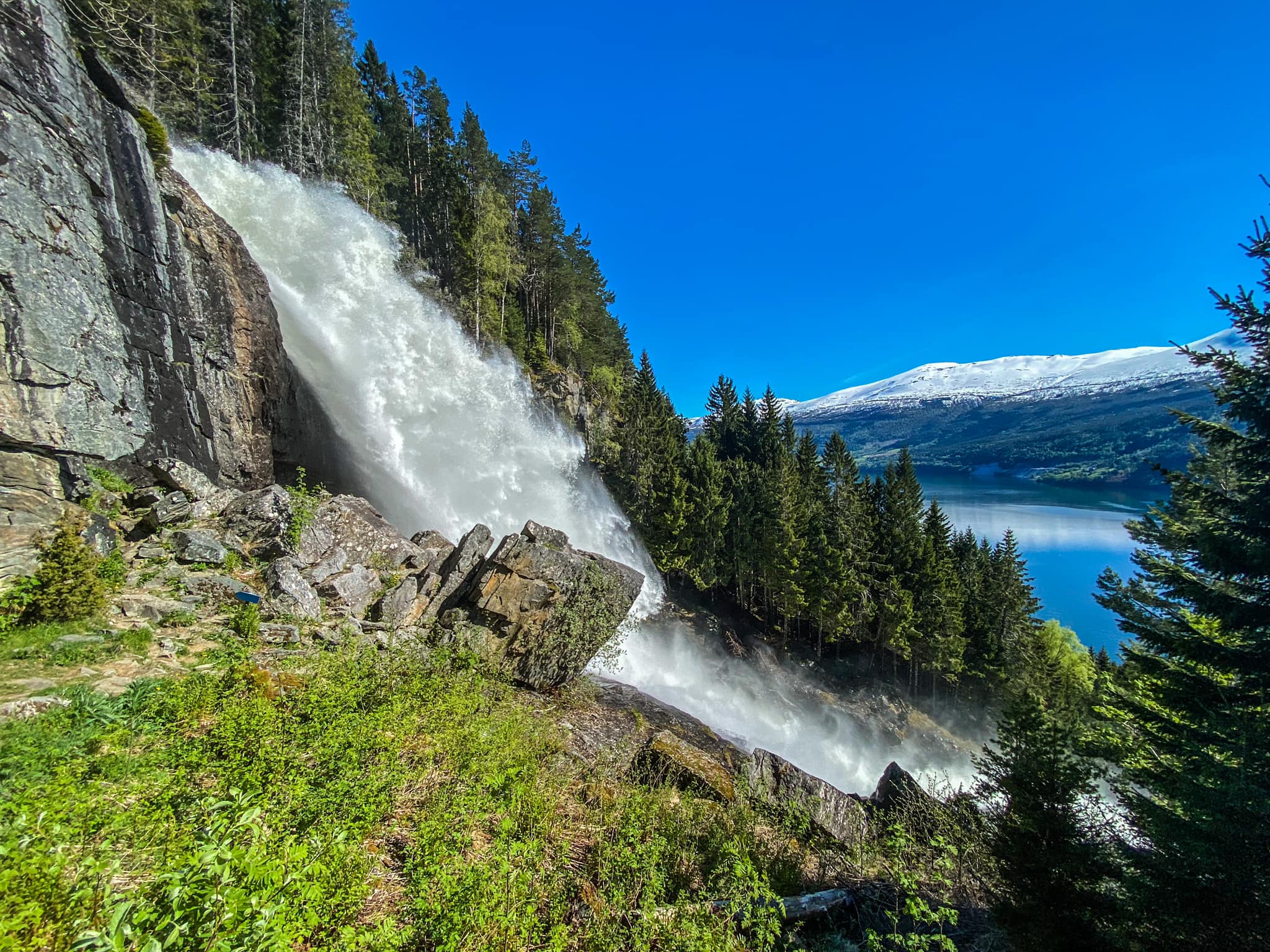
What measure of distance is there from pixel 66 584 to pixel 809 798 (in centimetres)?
1264

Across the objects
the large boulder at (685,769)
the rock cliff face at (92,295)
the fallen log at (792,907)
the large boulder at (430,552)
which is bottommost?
the large boulder at (685,769)

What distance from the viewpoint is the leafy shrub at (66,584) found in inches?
253

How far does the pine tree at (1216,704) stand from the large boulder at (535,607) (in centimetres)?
954

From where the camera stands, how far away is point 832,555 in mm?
27453

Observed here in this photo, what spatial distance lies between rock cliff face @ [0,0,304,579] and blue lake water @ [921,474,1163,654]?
135 ft

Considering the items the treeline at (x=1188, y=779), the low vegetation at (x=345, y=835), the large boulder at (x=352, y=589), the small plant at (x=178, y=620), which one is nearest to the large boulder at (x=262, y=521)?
the large boulder at (x=352, y=589)

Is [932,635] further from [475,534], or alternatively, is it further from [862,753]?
[475,534]

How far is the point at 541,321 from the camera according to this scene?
1465 inches

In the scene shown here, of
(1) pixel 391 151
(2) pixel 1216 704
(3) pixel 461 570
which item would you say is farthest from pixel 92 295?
(1) pixel 391 151

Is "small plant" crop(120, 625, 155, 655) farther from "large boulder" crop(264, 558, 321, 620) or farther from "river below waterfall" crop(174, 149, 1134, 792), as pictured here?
"river below waterfall" crop(174, 149, 1134, 792)

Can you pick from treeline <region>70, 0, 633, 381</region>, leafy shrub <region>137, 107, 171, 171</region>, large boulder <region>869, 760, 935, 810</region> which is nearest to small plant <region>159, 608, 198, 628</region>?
leafy shrub <region>137, 107, 171, 171</region>

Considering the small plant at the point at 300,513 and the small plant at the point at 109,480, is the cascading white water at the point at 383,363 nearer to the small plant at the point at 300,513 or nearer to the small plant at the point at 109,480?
the small plant at the point at 300,513

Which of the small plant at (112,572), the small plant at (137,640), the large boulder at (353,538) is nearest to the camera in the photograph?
the small plant at (137,640)

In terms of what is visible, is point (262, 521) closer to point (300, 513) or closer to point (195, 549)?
point (300, 513)
